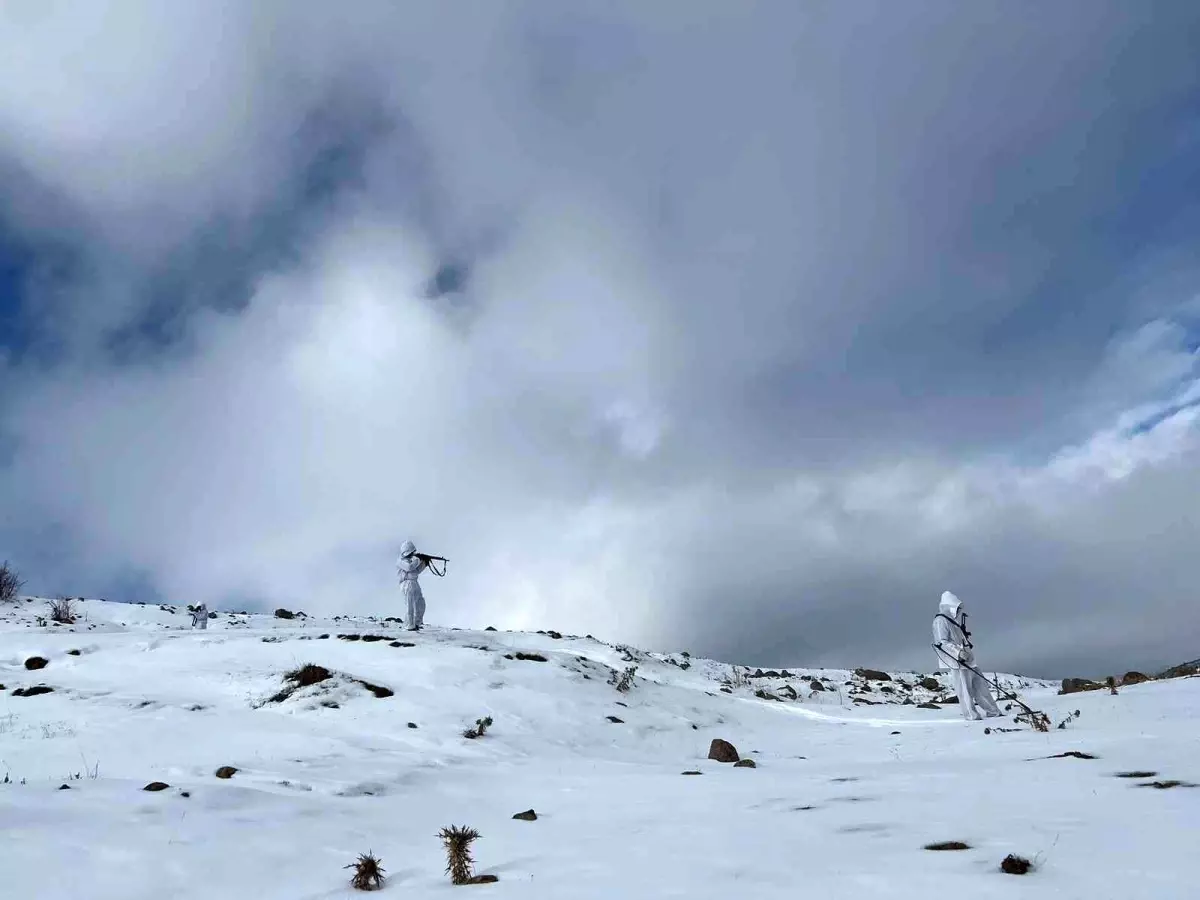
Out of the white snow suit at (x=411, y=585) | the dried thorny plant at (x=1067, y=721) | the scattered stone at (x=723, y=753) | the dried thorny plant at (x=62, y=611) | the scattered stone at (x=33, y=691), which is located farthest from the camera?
the white snow suit at (x=411, y=585)

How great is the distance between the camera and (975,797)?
659cm

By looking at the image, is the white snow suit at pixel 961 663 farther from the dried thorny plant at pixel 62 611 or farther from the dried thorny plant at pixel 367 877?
the dried thorny plant at pixel 62 611

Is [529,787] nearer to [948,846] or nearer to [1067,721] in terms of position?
[948,846]

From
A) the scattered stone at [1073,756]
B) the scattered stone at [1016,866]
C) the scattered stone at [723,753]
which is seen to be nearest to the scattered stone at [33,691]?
the scattered stone at [723,753]

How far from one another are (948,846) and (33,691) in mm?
16208

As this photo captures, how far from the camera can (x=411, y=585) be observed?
27.3 meters

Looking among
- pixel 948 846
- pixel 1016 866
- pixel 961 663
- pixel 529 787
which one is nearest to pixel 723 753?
pixel 529 787

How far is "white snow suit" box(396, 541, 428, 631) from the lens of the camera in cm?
2730

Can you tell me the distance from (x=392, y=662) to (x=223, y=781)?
33.0 ft

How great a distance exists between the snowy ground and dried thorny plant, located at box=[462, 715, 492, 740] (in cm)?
18

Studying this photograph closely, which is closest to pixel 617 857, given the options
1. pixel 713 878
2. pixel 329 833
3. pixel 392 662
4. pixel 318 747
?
pixel 713 878

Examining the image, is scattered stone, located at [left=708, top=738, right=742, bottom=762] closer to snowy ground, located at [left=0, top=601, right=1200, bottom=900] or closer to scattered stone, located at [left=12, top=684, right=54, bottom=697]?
snowy ground, located at [left=0, top=601, right=1200, bottom=900]

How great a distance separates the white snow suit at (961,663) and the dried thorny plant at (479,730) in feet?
34.0

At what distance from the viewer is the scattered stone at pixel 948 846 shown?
4737mm
